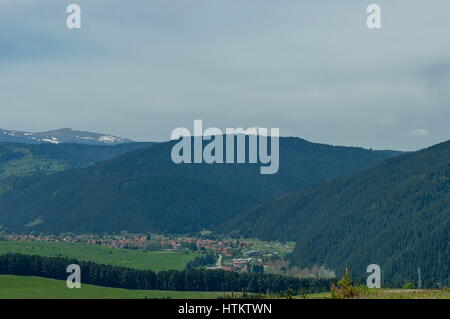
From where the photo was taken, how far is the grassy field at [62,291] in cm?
14550

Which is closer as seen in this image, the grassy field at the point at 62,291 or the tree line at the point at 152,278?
the grassy field at the point at 62,291

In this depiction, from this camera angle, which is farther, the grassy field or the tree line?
the tree line

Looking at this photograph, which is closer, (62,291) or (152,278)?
(62,291)

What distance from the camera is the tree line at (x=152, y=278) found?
181625 mm

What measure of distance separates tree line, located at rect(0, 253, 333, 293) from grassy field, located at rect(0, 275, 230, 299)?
23.4ft

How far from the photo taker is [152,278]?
7579 inches

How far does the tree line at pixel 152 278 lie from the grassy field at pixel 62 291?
7134 millimetres

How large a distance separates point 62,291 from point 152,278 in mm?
44333

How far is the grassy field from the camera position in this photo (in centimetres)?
14550

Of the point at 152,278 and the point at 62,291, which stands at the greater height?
the point at 152,278
